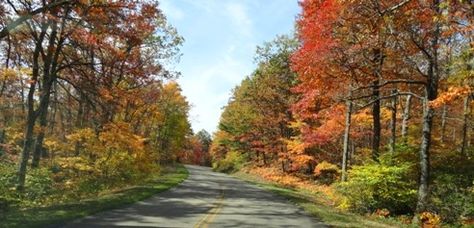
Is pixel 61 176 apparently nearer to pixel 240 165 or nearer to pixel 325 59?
pixel 325 59

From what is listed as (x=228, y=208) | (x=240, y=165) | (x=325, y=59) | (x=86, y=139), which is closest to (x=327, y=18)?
(x=325, y=59)

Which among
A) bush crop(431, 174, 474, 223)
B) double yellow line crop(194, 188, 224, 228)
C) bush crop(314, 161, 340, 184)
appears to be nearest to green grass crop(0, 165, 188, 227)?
double yellow line crop(194, 188, 224, 228)

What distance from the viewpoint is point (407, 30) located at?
17.2m

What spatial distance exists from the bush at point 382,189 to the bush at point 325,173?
15.9 metres

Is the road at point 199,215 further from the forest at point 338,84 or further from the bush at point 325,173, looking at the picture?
the bush at point 325,173

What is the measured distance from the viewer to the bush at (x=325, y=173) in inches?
1446

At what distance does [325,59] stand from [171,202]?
29.3 ft

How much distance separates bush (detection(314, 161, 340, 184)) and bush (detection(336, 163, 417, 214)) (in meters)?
15.9

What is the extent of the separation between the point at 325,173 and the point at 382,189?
22.3 metres

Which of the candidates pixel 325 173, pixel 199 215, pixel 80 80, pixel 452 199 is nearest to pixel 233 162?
pixel 325 173

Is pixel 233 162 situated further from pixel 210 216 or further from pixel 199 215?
pixel 210 216

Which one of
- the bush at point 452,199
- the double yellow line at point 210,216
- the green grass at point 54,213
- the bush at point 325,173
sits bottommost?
the green grass at point 54,213

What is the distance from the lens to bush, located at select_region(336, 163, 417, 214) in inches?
747

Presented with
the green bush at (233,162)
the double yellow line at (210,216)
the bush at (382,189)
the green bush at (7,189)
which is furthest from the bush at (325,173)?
the green bush at (233,162)
